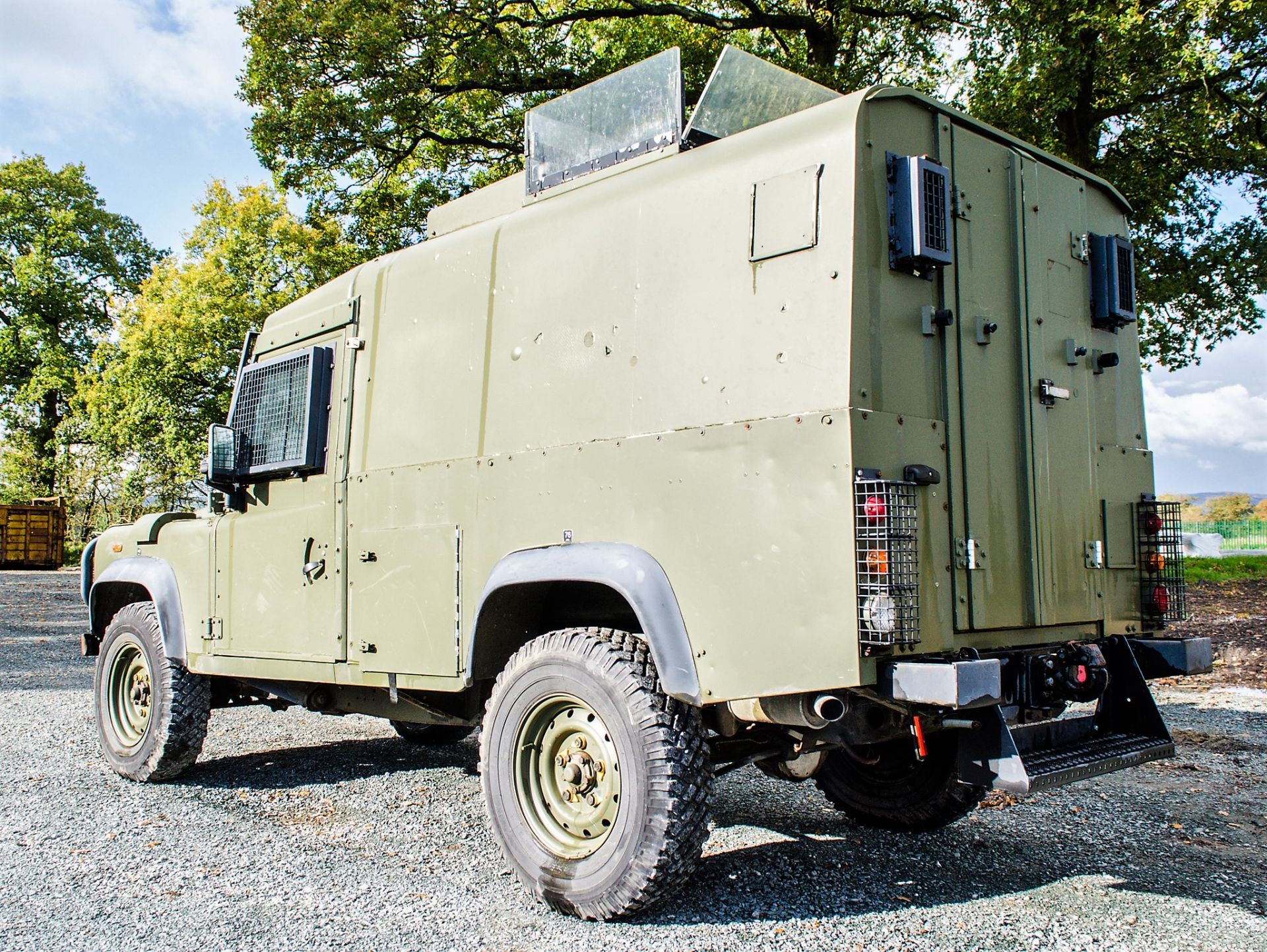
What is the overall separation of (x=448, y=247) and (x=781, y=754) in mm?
2856

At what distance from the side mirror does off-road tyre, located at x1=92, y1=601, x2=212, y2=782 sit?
1094mm

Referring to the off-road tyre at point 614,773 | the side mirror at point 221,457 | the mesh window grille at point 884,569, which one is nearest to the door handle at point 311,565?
the side mirror at point 221,457

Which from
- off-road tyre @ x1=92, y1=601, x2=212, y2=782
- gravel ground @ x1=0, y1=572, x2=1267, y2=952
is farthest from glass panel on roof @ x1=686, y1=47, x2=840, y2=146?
off-road tyre @ x1=92, y1=601, x2=212, y2=782

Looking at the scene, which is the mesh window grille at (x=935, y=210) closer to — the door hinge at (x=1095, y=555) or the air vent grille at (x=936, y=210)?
the air vent grille at (x=936, y=210)

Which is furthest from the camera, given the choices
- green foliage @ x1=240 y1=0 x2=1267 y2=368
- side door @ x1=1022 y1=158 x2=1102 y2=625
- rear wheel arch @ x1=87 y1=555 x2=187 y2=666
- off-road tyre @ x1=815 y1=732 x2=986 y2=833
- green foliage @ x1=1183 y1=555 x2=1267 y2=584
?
green foliage @ x1=1183 y1=555 x2=1267 y2=584

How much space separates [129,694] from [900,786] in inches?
191

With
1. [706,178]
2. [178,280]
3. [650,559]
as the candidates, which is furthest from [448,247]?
[178,280]

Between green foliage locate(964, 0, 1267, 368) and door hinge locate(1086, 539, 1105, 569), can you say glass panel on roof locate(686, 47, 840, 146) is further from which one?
green foliage locate(964, 0, 1267, 368)

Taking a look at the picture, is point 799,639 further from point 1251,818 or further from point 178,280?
point 178,280

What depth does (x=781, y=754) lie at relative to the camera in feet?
14.0

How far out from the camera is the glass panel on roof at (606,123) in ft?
14.8

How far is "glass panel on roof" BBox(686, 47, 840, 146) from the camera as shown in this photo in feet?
14.5

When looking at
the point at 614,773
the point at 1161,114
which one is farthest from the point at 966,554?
the point at 1161,114

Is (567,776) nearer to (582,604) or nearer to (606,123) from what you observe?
(582,604)
